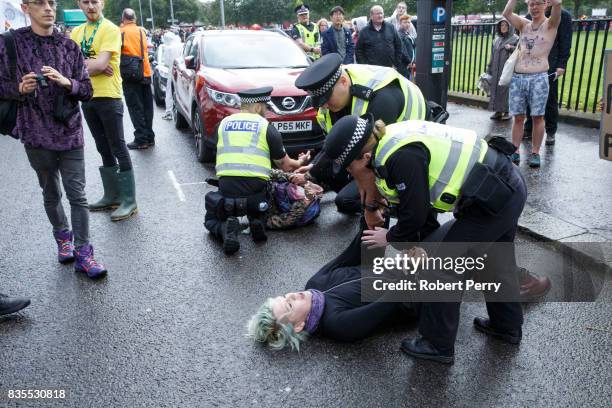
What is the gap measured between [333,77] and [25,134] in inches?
90.8

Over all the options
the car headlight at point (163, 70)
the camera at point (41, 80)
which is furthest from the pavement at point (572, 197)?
the car headlight at point (163, 70)

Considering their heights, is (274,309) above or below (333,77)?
below

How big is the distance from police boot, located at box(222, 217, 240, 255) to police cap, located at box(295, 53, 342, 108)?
1.61m

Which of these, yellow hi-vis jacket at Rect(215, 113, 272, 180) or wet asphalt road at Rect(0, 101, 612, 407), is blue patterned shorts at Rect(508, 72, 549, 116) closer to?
wet asphalt road at Rect(0, 101, 612, 407)

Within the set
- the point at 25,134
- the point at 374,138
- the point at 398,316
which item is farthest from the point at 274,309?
the point at 25,134

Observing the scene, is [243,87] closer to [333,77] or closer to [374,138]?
[333,77]

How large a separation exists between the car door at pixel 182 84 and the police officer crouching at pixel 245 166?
12.8 feet

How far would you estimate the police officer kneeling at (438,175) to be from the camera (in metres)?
2.74

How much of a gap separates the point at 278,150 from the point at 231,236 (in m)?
0.87

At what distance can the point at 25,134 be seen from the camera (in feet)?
13.2

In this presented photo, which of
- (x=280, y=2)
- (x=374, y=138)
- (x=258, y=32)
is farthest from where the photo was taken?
(x=280, y=2)

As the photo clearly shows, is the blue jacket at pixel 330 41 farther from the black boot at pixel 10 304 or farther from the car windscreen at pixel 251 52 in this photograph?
the black boot at pixel 10 304

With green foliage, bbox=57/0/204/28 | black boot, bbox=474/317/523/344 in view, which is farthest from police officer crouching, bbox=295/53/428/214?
green foliage, bbox=57/0/204/28

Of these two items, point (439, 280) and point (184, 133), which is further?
point (184, 133)
